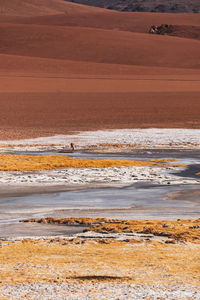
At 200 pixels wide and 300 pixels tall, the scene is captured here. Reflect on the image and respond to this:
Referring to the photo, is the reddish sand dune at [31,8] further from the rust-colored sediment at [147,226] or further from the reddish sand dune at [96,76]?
the rust-colored sediment at [147,226]

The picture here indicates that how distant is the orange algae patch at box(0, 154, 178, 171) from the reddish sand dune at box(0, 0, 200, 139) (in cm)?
797

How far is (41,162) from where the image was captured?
1922 cm

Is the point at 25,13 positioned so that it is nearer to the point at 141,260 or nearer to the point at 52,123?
the point at 52,123

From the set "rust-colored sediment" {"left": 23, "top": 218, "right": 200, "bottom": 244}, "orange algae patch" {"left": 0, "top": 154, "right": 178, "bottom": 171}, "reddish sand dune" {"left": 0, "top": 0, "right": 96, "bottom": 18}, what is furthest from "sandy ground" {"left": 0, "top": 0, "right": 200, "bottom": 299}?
"reddish sand dune" {"left": 0, "top": 0, "right": 96, "bottom": 18}

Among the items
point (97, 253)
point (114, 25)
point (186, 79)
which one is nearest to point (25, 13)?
point (114, 25)

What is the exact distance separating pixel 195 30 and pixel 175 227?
110480 mm

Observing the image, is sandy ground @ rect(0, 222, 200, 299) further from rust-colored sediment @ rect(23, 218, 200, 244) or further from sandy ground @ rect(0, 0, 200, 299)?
rust-colored sediment @ rect(23, 218, 200, 244)

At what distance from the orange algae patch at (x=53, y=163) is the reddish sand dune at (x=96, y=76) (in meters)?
7.97

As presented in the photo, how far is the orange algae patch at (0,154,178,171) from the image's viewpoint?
60.4ft

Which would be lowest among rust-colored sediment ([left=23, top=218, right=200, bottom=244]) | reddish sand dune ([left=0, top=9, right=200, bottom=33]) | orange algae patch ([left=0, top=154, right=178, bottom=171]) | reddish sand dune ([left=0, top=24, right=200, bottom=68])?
rust-colored sediment ([left=23, top=218, right=200, bottom=244])

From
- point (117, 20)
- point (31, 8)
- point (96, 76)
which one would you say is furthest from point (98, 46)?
point (31, 8)

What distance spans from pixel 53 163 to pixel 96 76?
48207mm

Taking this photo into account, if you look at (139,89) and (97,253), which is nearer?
(97,253)

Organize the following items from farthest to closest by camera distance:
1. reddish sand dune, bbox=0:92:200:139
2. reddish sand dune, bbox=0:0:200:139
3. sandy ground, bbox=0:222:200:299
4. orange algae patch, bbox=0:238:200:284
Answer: reddish sand dune, bbox=0:0:200:139 → reddish sand dune, bbox=0:92:200:139 → orange algae patch, bbox=0:238:200:284 → sandy ground, bbox=0:222:200:299
